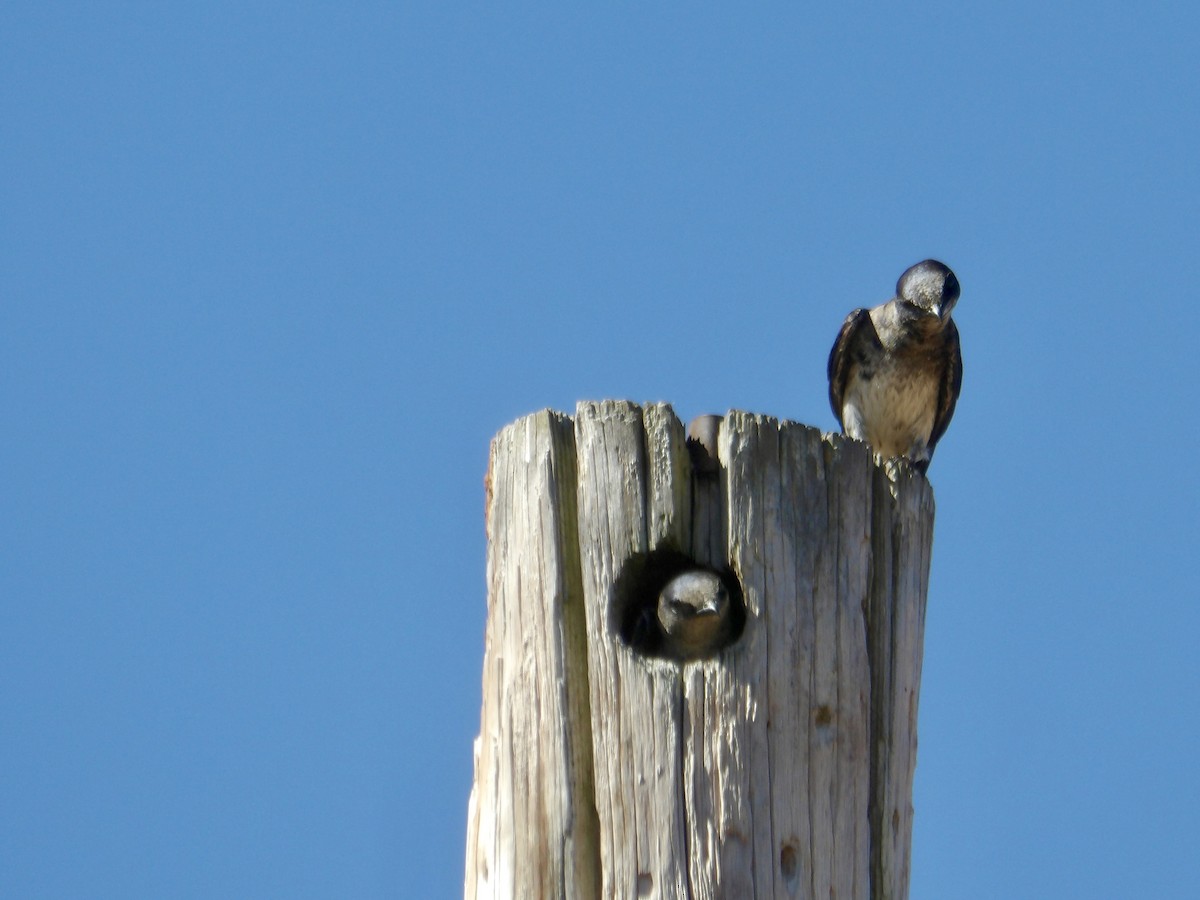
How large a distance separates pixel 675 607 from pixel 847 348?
4.60 metres

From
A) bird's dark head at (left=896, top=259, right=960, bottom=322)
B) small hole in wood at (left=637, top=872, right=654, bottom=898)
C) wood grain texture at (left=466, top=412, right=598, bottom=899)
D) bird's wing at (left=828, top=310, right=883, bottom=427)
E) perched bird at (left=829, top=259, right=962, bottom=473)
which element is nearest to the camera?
small hole in wood at (left=637, top=872, right=654, bottom=898)

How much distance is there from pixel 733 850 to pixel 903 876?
0.50 metres

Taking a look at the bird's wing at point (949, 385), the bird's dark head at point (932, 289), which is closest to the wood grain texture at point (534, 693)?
Result: the bird's dark head at point (932, 289)

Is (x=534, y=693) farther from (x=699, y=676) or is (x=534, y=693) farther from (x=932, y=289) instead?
(x=932, y=289)

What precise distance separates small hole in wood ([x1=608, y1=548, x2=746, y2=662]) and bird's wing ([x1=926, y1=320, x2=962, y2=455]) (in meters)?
4.61

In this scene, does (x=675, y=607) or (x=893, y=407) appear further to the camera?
(x=893, y=407)

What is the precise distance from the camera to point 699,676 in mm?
3367

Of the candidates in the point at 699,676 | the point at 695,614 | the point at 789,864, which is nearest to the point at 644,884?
the point at 789,864

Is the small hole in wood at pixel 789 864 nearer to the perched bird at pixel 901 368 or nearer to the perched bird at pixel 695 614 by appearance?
the perched bird at pixel 695 614

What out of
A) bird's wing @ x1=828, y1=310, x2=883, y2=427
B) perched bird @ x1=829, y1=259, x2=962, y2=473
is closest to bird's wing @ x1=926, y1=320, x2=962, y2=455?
perched bird @ x1=829, y1=259, x2=962, y2=473

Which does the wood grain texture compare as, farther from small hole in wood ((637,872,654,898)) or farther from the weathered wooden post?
small hole in wood ((637,872,654,898))

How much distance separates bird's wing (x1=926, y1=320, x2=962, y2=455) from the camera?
7883 mm

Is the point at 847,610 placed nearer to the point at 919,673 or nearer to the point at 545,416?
the point at 919,673

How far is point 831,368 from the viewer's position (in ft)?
26.0
